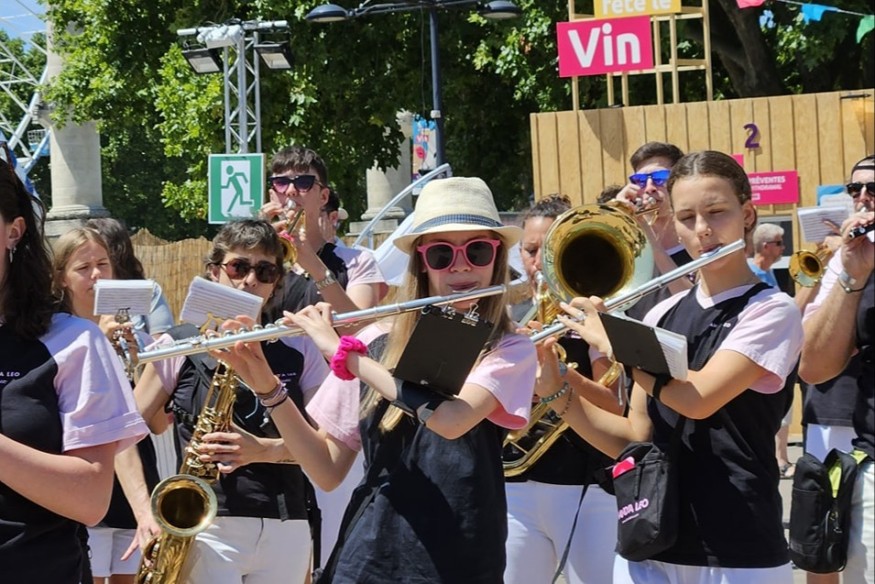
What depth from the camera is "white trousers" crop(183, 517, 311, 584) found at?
4480 mm

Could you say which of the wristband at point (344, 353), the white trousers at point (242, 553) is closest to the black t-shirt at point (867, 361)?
the wristband at point (344, 353)

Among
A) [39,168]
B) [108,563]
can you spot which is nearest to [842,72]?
[108,563]

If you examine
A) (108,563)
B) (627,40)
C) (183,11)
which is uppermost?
(183,11)

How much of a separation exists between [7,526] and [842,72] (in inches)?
653

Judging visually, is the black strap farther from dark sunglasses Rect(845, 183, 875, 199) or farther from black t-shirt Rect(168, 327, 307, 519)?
dark sunglasses Rect(845, 183, 875, 199)

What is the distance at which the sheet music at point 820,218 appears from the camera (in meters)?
4.68

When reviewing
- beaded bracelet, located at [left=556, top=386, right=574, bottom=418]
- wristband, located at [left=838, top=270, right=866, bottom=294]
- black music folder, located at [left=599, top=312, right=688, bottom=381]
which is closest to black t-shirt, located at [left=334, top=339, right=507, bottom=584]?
black music folder, located at [left=599, top=312, right=688, bottom=381]

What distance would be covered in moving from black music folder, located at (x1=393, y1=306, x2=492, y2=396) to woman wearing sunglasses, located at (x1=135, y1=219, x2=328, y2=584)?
1.17 meters

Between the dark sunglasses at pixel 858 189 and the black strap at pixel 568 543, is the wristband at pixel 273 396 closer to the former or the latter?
the black strap at pixel 568 543

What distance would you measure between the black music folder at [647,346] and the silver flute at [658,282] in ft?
0.96

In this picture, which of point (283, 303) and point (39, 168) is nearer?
point (283, 303)

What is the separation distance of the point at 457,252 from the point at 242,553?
149cm

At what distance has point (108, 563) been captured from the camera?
497cm

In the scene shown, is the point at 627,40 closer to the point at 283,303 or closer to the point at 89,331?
the point at 283,303
